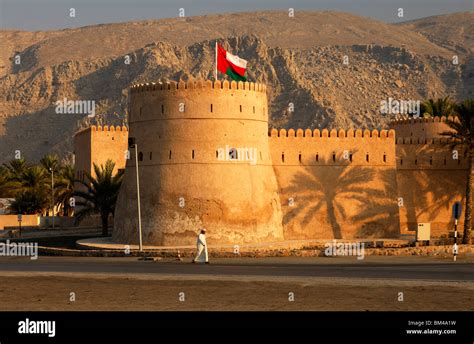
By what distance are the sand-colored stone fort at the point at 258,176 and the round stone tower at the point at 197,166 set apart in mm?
42

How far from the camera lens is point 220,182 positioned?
39.0 m

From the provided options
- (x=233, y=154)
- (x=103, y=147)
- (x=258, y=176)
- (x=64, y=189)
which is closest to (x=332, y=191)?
(x=258, y=176)

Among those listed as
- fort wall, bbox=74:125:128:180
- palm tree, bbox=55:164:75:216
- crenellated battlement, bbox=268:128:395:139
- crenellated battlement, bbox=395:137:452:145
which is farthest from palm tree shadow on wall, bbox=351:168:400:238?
palm tree, bbox=55:164:75:216

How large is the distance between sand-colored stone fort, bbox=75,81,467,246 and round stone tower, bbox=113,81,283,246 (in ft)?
0.14

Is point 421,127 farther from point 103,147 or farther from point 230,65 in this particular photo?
point 103,147

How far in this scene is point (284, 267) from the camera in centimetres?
2912

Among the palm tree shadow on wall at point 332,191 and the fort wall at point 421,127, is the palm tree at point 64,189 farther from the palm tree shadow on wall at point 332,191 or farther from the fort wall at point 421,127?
the palm tree shadow on wall at point 332,191

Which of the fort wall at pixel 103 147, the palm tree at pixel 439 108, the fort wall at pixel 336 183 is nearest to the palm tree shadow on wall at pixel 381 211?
the fort wall at pixel 336 183

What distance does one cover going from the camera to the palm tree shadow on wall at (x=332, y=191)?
4231 cm

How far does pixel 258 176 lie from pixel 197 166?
2.98m

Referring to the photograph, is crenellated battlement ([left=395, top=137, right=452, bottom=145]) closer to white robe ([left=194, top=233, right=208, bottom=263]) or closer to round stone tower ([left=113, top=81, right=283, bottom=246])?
round stone tower ([left=113, top=81, right=283, bottom=246])
